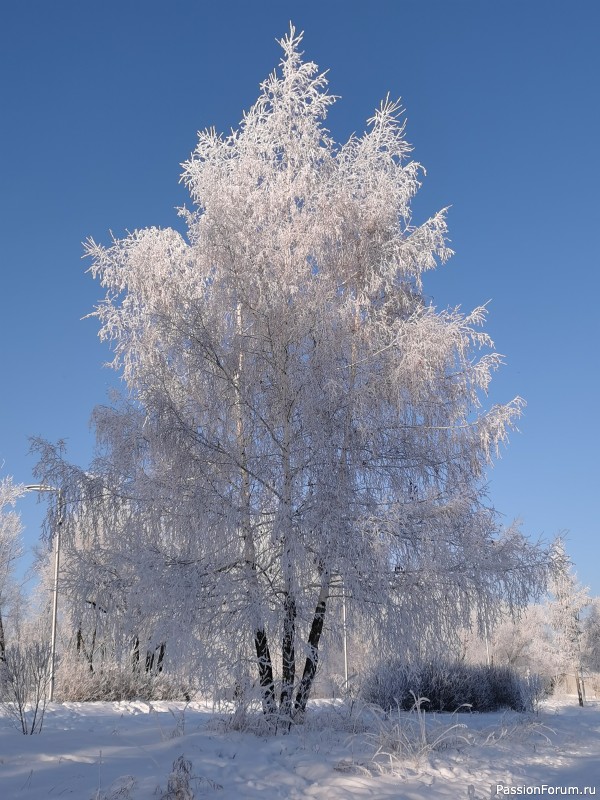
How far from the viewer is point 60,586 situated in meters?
8.32

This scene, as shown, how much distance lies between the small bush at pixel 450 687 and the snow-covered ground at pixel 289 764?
532 cm

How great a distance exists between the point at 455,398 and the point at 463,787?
5.04 meters

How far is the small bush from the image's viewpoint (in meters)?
13.5

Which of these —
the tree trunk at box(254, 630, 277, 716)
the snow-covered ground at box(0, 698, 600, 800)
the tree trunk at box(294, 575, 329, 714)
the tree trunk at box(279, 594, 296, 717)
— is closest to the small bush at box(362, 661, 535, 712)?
the tree trunk at box(294, 575, 329, 714)

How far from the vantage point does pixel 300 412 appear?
8703 millimetres

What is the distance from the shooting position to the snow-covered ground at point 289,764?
5.13 m

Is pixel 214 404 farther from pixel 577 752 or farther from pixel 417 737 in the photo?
pixel 577 752

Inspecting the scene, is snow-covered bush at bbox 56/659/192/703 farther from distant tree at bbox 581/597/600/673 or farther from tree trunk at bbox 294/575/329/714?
distant tree at bbox 581/597/600/673

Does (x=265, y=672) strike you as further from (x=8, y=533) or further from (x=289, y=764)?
(x=8, y=533)

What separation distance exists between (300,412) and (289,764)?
13.1 feet

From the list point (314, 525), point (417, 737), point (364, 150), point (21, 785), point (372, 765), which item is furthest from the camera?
point (364, 150)

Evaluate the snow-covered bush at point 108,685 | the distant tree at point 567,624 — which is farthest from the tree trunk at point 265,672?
the distant tree at point 567,624

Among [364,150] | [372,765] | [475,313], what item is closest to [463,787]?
[372,765]

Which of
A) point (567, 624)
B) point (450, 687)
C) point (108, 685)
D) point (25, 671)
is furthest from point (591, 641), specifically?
point (25, 671)
